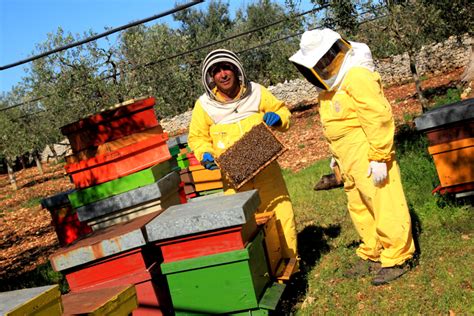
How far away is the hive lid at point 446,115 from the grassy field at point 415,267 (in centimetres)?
98

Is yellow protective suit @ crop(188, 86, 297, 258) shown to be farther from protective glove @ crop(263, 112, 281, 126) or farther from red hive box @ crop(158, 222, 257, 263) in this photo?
red hive box @ crop(158, 222, 257, 263)

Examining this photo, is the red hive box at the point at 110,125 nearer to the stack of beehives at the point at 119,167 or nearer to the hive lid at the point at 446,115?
the stack of beehives at the point at 119,167

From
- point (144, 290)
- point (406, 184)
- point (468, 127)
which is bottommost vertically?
point (406, 184)

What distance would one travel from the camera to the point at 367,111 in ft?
11.6

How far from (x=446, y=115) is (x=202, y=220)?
2.64m

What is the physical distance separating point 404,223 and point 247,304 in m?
1.46

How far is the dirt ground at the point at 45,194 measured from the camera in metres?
9.70

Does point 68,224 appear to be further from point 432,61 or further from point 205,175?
point 432,61

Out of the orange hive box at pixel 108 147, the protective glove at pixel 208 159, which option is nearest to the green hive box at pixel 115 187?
the orange hive box at pixel 108 147

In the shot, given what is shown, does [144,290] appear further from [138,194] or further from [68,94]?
[68,94]

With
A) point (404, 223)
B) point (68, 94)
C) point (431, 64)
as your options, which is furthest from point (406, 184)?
point (431, 64)

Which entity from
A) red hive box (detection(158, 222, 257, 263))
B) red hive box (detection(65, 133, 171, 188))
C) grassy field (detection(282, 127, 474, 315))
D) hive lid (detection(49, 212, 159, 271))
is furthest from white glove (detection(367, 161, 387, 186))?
red hive box (detection(65, 133, 171, 188))

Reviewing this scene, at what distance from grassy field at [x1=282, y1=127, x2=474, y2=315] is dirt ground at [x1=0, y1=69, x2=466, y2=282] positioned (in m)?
5.09

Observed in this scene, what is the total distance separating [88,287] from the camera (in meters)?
3.43
